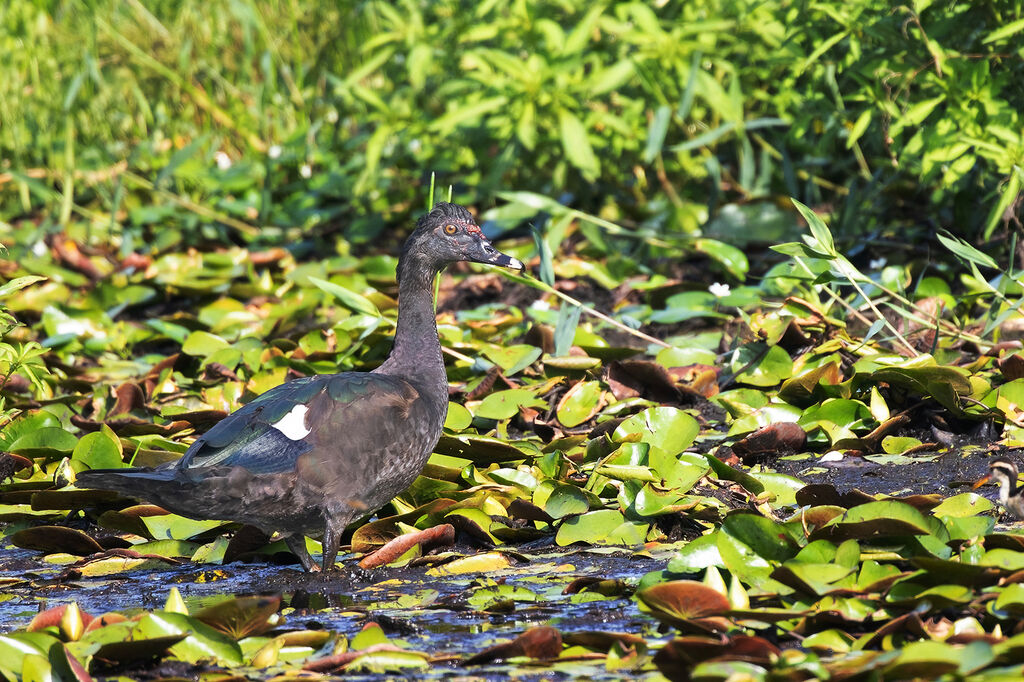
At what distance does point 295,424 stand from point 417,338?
70 cm

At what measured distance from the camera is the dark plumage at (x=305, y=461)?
3.73 m

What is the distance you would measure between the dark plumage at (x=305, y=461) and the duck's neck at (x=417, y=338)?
16 centimetres

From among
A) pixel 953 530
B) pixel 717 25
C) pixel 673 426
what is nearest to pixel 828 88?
pixel 717 25

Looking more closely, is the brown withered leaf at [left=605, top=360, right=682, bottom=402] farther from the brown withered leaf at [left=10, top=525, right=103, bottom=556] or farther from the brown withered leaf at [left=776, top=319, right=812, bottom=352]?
the brown withered leaf at [left=10, top=525, right=103, bottom=556]

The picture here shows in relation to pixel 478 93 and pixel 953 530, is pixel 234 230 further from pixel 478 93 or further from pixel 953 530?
pixel 953 530

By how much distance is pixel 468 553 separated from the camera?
3865 millimetres

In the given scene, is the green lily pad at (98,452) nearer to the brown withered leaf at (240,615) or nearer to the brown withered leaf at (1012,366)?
the brown withered leaf at (240,615)

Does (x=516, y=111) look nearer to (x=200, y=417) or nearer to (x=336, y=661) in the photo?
(x=200, y=417)

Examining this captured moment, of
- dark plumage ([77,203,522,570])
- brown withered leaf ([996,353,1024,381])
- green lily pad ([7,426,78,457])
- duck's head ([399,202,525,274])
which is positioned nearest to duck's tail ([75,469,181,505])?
dark plumage ([77,203,522,570])

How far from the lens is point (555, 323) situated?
5.79m

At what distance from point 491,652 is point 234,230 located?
6.00m

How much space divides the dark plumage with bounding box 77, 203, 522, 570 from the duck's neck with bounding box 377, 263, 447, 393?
157 millimetres

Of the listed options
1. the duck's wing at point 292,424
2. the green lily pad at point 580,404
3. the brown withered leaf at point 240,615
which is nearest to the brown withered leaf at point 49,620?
the brown withered leaf at point 240,615

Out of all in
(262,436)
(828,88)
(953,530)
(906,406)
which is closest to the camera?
(953,530)
